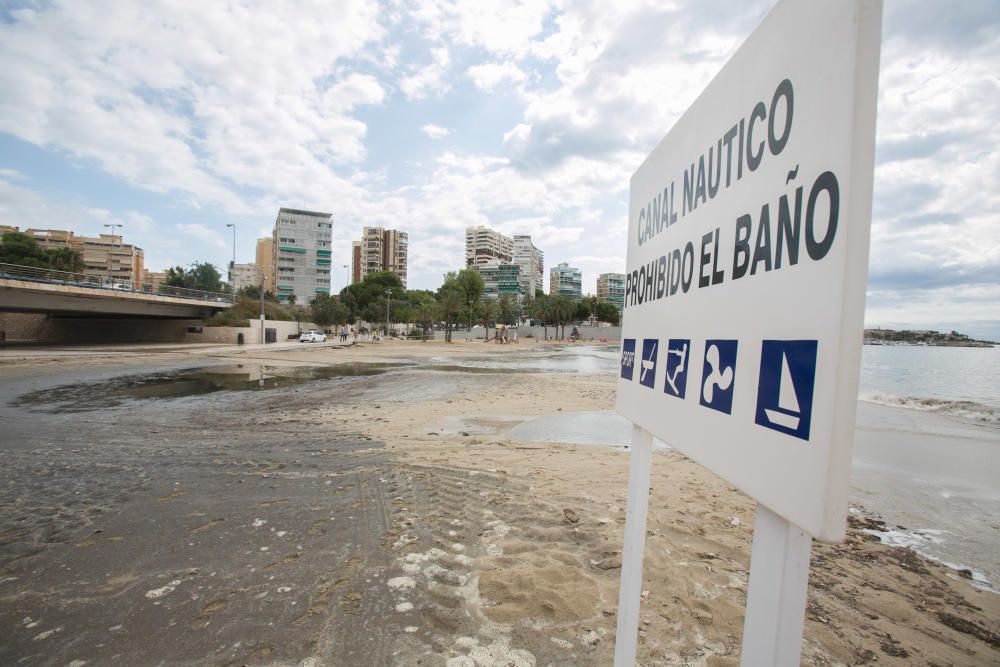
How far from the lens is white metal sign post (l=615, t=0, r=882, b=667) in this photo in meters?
0.88

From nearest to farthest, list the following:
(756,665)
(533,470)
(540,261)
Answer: (756,665) < (533,470) < (540,261)

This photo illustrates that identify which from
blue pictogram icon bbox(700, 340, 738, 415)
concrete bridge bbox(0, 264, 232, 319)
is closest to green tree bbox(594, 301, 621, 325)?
concrete bridge bbox(0, 264, 232, 319)

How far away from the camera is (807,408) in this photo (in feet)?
3.08

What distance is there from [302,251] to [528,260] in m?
79.6

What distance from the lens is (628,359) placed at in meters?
2.23

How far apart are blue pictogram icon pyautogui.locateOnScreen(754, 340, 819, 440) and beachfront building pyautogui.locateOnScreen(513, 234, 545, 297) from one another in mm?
164301

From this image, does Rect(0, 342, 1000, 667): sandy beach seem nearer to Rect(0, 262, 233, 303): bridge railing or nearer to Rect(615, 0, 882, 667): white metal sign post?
Rect(615, 0, 882, 667): white metal sign post

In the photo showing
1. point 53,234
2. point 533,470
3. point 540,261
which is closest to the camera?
point 533,470

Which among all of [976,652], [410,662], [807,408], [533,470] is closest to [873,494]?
[976,652]

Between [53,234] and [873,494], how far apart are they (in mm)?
182574

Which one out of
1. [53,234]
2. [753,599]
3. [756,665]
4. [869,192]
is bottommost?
[756,665]

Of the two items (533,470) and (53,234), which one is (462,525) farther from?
(53,234)

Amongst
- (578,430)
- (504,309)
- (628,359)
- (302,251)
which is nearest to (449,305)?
(504,309)

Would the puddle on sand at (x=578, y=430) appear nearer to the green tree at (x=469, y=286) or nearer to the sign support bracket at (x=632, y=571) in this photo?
the sign support bracket at (x=632, y=571)
